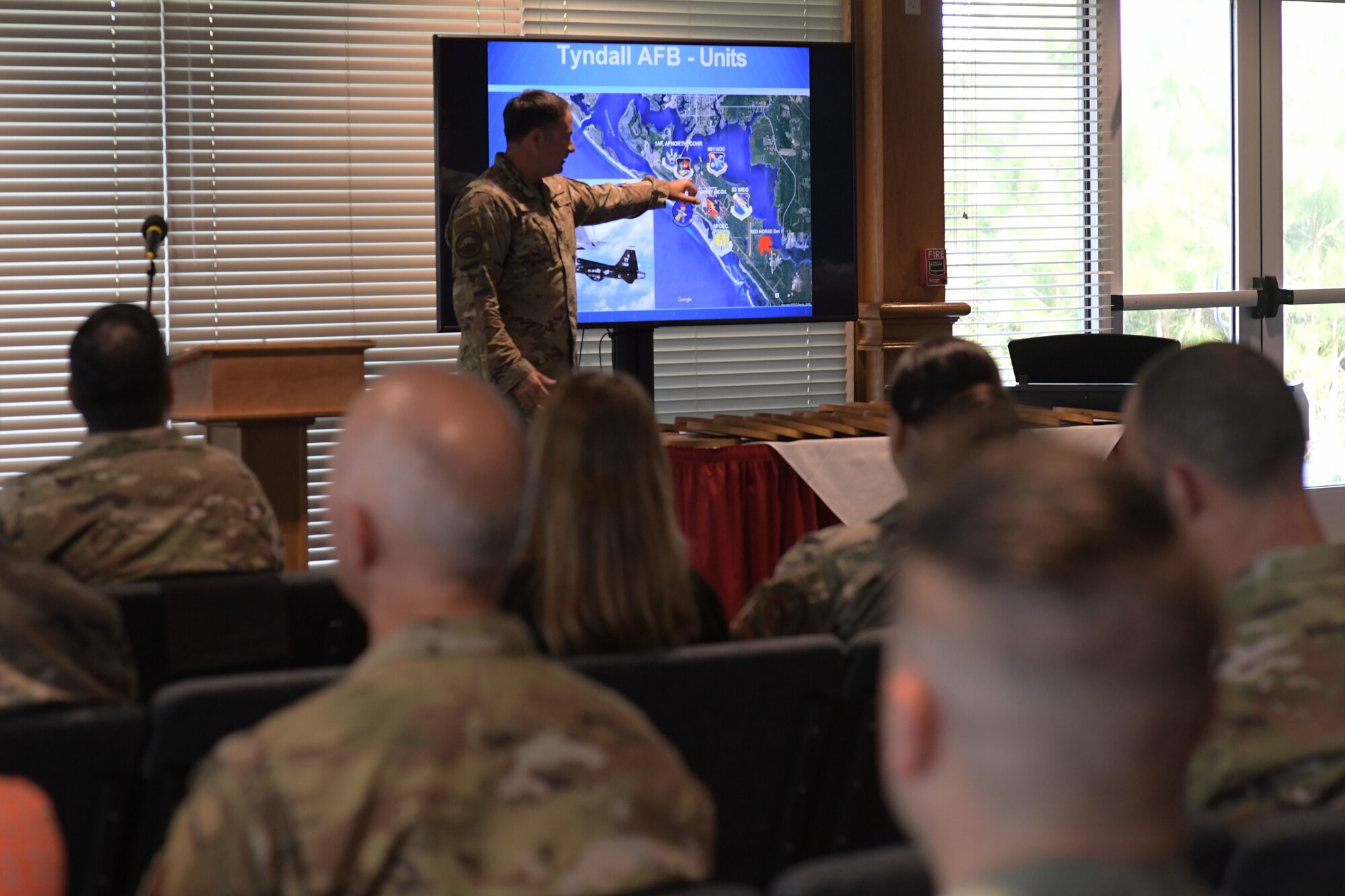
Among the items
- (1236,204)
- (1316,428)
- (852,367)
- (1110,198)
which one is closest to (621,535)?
(852,367)

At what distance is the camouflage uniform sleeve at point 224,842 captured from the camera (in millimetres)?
1032

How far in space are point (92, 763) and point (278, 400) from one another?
2262 millimetres

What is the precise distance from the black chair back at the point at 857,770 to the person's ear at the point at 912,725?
41.9 inches

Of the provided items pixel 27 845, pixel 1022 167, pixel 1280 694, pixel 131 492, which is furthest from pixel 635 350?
pixel 27 845

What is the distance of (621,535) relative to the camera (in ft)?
6.33

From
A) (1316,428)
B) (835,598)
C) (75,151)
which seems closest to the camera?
(835,598)

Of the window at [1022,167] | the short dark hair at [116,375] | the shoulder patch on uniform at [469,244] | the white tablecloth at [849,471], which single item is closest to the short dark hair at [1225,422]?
the short dark hair at [116,375]

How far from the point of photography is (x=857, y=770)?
6.21ft

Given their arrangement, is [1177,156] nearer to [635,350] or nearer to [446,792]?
[635,350]

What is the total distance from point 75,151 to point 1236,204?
5.21 m

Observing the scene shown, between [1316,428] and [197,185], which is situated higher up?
[197,185]

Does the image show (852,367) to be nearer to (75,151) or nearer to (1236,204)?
(1236,204)

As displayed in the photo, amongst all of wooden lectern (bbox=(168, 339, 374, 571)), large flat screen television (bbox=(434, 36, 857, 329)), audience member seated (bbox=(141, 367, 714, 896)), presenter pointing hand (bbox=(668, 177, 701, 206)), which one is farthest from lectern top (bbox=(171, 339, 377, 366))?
audience member seated (bbox=(141, 367, 714, 896))

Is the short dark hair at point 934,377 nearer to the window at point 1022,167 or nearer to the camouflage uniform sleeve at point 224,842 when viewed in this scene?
the camouflage uniform sleeve at point 224,842
